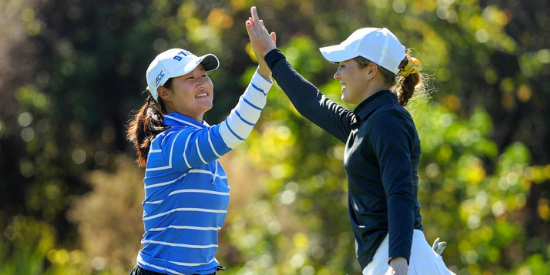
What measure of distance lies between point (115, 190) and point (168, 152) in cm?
612

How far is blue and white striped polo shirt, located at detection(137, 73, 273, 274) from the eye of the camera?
11.2 feet

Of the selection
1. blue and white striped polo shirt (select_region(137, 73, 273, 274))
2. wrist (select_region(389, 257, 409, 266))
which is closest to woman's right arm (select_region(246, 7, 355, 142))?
blue and white striped polo shirt (select_region(137, 73, 273, 274))

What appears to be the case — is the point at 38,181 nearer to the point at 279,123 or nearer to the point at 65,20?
the point at 65,20

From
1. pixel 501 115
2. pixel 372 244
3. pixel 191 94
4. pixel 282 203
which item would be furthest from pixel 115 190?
pixel 372 244

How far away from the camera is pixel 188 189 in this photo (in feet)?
11.5

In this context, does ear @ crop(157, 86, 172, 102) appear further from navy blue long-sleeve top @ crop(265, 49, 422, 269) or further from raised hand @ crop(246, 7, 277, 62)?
navy blue long-sleeve top @ crop(265, 49, 422, 269)

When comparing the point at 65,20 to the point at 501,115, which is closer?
the point at 501,115

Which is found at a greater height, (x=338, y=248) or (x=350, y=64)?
(x=350, y=64)

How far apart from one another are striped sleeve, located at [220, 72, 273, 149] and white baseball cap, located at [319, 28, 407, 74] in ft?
1.13

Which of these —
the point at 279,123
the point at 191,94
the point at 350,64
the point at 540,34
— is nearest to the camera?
the point at 350,64

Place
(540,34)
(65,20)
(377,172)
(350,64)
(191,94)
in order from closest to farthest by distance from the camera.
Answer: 1. (377,172)
2. (350,64)
3. (191,94)
4. (540,34)
5. (65,20)

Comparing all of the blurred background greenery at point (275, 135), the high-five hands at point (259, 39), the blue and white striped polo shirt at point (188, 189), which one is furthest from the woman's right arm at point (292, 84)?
the blurred background greenery at point (275, 135)

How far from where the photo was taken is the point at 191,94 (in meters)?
3.66

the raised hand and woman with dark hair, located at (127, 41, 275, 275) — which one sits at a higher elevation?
the raised hand
